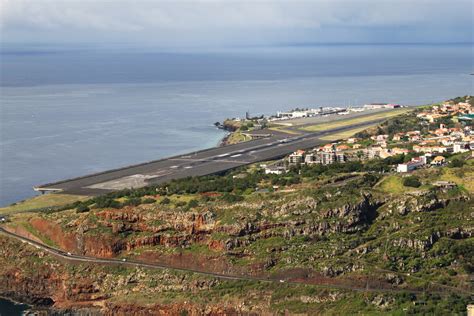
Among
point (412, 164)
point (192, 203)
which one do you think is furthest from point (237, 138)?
point (192, 203)

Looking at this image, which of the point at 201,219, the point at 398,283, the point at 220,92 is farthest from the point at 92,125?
the point at 398,283

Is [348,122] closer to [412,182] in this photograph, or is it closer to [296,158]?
[296,158]

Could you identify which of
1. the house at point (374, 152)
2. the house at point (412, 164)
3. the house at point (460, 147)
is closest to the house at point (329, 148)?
the house at point (374, 152)

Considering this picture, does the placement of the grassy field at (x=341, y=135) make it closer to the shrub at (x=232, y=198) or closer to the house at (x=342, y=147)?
the house at (x=342, y=147)

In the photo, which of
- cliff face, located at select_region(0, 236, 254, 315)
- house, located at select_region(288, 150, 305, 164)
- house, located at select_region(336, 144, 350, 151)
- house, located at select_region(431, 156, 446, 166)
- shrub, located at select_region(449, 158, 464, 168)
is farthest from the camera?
house, located at select_region(336, 144, 350, 151)

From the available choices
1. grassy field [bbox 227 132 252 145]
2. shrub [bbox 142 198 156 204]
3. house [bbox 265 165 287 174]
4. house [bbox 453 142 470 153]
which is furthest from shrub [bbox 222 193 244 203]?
grassy field [bbox 227 132 252 145]

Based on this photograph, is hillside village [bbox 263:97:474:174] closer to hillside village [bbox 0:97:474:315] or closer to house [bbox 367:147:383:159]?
house [bbox 367:147:383:159]

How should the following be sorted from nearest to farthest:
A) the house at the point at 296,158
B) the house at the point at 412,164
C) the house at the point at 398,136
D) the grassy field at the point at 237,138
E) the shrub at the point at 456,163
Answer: the shrub at the point at 456,163, the house at the point at 412,164, the house at the point at 296,158, the house at the point at 398,136, the grassy field at the point at 237,138
